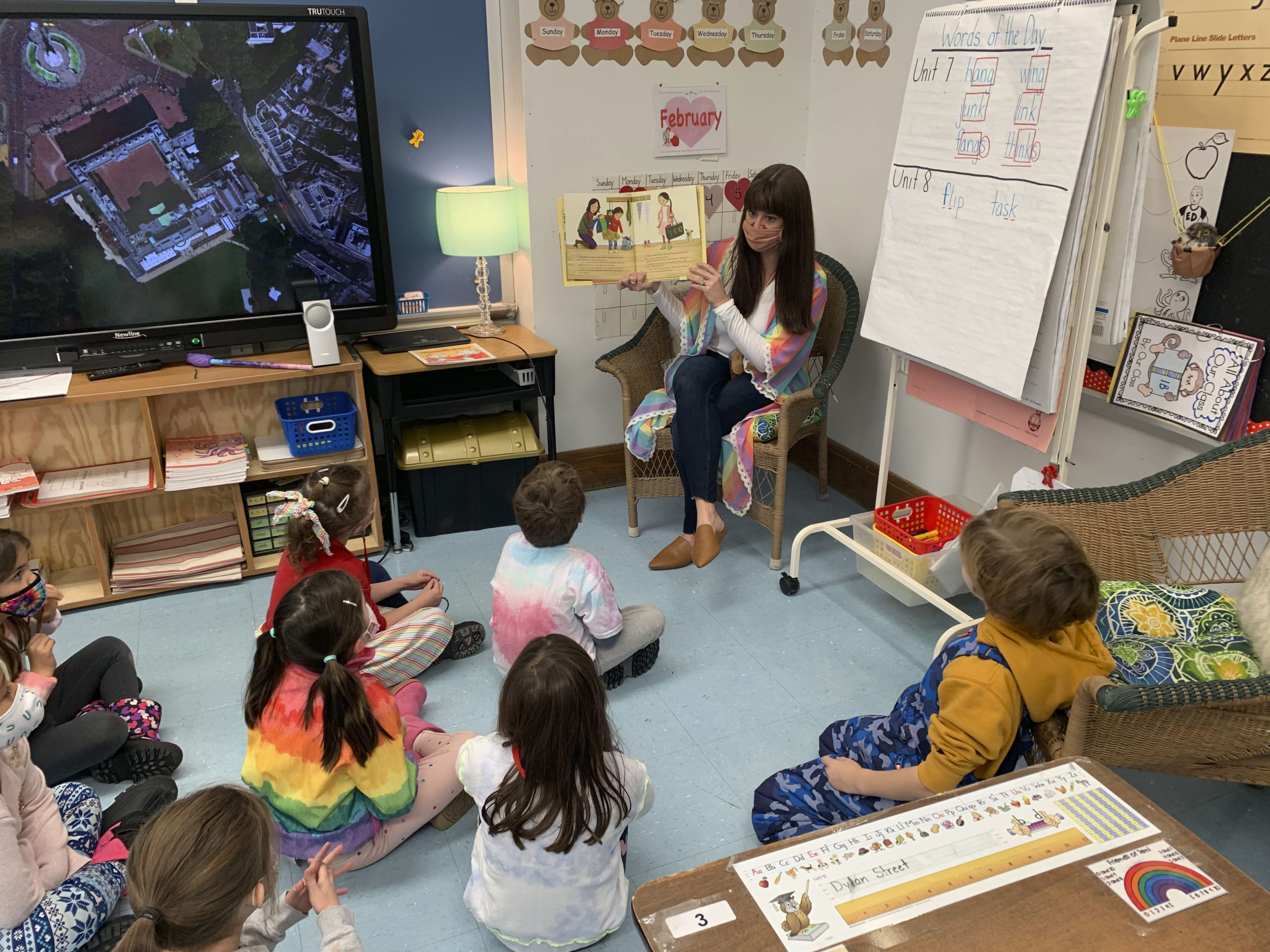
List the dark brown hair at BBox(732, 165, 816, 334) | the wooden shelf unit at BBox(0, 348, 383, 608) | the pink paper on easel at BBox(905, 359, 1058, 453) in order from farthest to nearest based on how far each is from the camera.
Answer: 1. the dark brown hair at BBox(732, 165, 816, 334)
2. the wooden shelf unit at BBox(0, 348, 383, 608)
3. the pink paper on easel at BBox(905, 359, 1058, 453)

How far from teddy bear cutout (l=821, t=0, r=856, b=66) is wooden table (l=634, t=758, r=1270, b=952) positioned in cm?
296

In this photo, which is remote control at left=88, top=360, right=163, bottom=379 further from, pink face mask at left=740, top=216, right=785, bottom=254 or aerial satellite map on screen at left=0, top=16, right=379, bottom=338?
pink face mask at left=740, top=216, right=785, bottom=254

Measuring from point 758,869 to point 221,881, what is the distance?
645 mm

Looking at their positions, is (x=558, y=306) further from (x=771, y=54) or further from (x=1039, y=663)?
(x=1039, y=663)

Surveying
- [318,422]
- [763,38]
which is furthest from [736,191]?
[318,422]

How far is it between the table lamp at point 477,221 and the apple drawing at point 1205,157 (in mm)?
2017

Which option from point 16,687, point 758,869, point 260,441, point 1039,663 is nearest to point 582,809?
point 758,869

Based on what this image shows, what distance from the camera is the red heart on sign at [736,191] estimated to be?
3.55 metres

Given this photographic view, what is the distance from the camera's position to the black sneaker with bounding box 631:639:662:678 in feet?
8.26

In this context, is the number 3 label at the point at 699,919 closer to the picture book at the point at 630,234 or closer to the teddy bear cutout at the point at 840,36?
the picture book at the point at 630,234

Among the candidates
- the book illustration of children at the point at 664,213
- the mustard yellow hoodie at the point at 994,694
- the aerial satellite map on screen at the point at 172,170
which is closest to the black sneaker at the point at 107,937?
the mustard yellow hoodie at the point at 994,694

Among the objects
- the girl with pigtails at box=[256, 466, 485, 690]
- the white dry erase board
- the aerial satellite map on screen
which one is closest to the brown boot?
the girl with pigtails at box=[256, 466, 485, 690]

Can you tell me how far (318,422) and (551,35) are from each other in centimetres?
152

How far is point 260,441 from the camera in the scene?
3.11 metres
